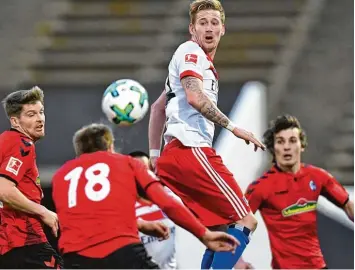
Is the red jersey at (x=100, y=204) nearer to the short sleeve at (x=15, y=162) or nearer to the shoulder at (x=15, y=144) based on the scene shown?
the short sleeve at (x=15, y=162)

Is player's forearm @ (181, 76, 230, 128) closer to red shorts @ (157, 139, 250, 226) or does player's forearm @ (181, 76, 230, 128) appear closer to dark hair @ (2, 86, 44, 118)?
red shorts @ (157, 139, 250, 226)

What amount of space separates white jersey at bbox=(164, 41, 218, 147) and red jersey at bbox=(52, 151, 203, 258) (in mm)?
631

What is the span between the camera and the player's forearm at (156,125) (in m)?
6.81

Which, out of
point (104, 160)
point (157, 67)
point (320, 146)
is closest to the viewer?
point (104, 160)

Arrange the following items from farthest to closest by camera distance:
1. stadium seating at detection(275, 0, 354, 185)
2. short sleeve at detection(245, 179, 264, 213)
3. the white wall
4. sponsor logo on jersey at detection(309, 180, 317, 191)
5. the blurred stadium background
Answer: the blurred stadium background < stadium seating at detection(275, 0, 354, 185) < the white wall < sponsor logo on jersey at detection(309, 180, 317, 191) < short sleeve at detection(245, 179, 264, 213)

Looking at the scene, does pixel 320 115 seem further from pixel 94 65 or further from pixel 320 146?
pixel 94 65

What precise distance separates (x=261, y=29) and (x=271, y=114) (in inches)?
91.3

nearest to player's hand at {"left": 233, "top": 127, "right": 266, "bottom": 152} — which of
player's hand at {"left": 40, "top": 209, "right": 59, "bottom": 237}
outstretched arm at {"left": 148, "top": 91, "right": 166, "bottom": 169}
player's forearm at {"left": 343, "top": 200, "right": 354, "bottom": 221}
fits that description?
outstretched arm at {"left": 148, "top": 91, "right": 166, "bottom": 169}

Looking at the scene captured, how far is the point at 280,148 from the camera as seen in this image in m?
8.01

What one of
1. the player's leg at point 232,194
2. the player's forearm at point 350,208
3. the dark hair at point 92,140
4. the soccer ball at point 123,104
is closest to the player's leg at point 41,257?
the dark hair at point 92,140

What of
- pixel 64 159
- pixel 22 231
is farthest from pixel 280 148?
pixel 64 159

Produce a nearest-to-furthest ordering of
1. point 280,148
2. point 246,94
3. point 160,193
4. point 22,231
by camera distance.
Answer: point 160,193 < point 22,231 < point 280,148 < point 246,94

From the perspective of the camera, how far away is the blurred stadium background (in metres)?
15.2

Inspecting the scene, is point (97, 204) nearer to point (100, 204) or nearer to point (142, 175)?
point (100, 204)
